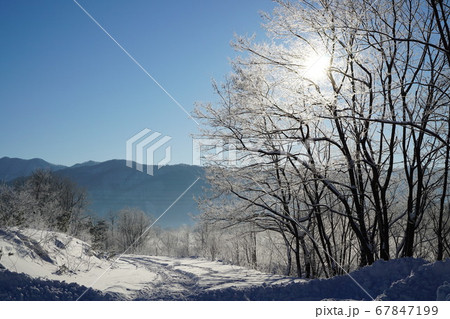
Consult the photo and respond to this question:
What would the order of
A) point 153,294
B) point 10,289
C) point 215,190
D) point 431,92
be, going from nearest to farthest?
point 10,289
point 153,294
point 431,92
point 215,190

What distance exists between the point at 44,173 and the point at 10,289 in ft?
117

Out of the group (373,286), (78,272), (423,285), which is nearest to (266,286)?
(373,286)

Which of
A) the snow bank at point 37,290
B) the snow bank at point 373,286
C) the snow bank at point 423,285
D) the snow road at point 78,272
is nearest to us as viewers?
the snow bank at point 423,285

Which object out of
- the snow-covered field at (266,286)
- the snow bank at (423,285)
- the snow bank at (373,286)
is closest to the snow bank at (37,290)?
the snow-covered field at (266,286)

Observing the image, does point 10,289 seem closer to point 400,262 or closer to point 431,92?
point 400,262

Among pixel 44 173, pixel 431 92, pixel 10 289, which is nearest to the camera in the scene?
pixel 10 289

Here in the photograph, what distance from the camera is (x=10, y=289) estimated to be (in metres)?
5.34

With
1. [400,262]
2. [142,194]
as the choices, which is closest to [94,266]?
[400,262]

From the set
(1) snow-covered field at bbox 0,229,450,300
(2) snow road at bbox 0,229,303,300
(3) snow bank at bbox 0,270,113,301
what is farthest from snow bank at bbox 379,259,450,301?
(3) snow bank at bbox 0,270,113,301

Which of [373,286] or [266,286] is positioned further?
[266,286]

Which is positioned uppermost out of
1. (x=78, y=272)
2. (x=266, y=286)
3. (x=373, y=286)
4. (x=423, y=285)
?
(x=423, y=285)

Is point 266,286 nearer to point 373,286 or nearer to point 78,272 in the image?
point 373,286

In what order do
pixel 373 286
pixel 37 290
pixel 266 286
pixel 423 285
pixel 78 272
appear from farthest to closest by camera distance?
1. pixel 78 272
2. pixel 266 286
3. pixel 373 286
4. pixel 37 290
5. pixel 423 285

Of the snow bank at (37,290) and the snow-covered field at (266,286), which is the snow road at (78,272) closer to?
the snow-covered field at (266,286)
